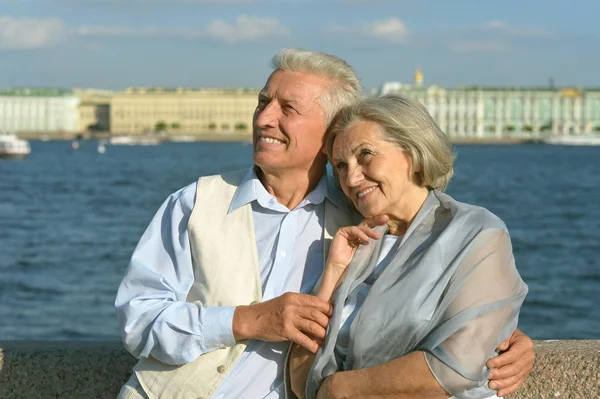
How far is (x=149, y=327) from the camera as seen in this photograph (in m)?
1.98

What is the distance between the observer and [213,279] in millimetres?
2027

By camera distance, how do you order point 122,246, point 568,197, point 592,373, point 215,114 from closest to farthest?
point 592,373 < point 122,246 < point 568,197 < point 215,114

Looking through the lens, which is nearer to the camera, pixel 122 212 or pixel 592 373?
pixel 592 373

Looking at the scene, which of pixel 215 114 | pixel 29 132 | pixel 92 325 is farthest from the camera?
pixel 29 132

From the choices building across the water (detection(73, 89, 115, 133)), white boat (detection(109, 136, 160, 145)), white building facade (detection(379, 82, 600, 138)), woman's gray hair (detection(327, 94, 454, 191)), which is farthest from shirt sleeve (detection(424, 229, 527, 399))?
building across the water (detection(73, 89, 115, 133))

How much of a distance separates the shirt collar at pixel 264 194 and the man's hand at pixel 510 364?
430 millimetres

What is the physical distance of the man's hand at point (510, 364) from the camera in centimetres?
185

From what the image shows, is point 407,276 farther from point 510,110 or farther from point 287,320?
point 510,110

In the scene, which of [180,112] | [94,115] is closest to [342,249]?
[180,112]

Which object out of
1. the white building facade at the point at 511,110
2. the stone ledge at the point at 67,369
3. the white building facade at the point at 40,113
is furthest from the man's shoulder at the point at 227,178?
the white building facade at the point at 40,113

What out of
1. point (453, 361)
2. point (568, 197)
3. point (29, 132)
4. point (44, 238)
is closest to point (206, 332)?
point (453, 361)

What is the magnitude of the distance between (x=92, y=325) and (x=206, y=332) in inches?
264

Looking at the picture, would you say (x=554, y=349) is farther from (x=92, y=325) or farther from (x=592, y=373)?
(x=92, y=325)

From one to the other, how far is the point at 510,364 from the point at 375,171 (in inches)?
15.5
